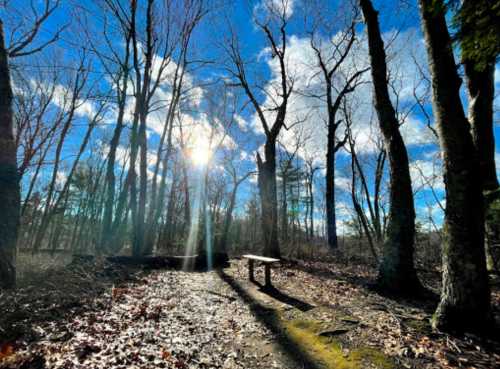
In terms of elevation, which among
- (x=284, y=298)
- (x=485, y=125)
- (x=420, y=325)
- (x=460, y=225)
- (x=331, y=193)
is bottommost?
(x=284, y=298)

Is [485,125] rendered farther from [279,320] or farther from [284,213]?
[284,213]

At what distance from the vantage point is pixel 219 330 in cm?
388

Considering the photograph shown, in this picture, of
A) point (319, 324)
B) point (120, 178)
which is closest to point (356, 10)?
point (319, 324)

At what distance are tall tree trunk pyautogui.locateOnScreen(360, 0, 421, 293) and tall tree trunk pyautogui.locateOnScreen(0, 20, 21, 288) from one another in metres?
7.16

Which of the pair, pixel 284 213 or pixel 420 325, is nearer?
pixel 420 325

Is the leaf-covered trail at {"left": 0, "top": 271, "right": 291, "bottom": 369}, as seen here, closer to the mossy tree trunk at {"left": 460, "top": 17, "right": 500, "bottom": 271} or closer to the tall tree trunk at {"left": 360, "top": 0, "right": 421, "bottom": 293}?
the tall tree trunk at {"left": 360, "top": 0, "right": 421, "bottom": 293}

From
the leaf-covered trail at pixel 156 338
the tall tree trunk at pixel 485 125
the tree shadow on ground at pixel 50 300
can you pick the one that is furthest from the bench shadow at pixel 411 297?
the tree shadow on ground at pixel 50 300

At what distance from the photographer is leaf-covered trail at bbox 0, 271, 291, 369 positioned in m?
2.74

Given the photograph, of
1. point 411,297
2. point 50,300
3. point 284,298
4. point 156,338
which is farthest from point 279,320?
Answer: point 50,300

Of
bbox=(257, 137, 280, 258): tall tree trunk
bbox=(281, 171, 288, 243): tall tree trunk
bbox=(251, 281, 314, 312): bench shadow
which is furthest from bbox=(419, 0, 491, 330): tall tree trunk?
bbox=(281, 171, 288, 243): tall tree trunk

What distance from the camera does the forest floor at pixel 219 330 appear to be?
2.74 m

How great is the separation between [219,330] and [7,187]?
4507mm

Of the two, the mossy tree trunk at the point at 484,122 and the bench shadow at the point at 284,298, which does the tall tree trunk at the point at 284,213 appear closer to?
the bench shadow at the point at 284,298

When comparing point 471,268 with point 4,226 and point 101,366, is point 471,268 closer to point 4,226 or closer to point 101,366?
point 101,366
